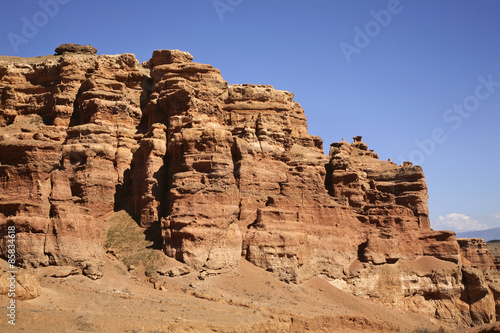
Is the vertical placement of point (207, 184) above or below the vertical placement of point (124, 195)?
above

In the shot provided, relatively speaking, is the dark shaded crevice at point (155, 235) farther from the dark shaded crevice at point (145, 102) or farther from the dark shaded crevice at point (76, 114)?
the dark shaded crevice at point (76, 114)

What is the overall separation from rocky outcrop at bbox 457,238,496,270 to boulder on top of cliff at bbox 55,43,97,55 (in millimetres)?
60112

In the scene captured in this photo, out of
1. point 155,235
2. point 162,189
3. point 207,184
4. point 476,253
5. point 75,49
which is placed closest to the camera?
point 155,235

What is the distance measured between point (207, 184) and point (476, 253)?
2078 inches

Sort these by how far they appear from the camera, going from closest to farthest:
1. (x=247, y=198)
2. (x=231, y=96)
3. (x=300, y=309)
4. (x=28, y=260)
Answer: (x=28, y=260), (x=300, y=309), (x=247, y=198), (x=231, y=96)

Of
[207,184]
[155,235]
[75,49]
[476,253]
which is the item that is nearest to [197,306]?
[155,235]

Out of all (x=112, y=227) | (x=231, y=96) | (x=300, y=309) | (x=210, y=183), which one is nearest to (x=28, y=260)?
(x=112, y=227)

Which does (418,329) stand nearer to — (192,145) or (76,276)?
(192,145)

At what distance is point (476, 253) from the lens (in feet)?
284

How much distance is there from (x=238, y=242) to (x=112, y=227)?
11.8 m

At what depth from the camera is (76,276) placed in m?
41.5

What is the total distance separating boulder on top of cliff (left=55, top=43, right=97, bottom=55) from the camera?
72750 mm

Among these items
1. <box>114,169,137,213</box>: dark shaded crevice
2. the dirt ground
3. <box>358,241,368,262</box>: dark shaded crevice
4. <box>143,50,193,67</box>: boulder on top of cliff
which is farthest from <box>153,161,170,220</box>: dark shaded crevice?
<box>358,241,368,262</box>: dark shaded crevice

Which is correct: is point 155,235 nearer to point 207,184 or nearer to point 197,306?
point 207,184
